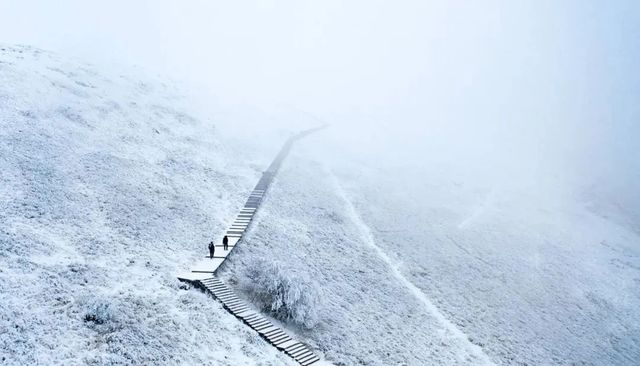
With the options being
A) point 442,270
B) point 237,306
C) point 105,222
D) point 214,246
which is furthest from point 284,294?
point 442,270

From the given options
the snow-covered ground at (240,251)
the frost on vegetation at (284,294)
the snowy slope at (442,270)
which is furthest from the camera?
the snowy slope at (442,270)

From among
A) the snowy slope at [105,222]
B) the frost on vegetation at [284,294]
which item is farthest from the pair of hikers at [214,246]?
the frost on vegetation at [284,294]

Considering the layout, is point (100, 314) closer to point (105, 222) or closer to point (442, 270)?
point (105, 222)

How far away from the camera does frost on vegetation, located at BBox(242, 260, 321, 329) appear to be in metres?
22.0

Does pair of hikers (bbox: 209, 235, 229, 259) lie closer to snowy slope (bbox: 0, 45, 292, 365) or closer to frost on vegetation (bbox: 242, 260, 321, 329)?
snowy slope (bbox: 0, 45, 292, 365)

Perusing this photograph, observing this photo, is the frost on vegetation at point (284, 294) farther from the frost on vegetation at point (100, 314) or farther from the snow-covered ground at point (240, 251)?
the frost on vegetation at point (100, 314)

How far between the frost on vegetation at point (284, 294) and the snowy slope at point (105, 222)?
2648 mm

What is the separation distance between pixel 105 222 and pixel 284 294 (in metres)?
11.9

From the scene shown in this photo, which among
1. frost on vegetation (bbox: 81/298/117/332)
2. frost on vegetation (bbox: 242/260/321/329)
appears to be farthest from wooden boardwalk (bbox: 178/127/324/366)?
frost on vegetation (bbox: 81/298/117/332)

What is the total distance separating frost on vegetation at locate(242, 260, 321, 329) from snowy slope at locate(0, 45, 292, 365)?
2.65 metres

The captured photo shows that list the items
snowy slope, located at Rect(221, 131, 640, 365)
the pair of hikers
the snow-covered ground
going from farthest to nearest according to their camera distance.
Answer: the pair of hikers, snowy slope, located at Rect(221, 131, 640, 365), the snow-covered ground

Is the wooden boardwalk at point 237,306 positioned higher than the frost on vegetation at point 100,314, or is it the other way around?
the frost on vegetation at point 100,314

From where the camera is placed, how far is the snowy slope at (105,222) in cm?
1656

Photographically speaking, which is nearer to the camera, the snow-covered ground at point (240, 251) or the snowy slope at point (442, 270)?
the snow-covered ground at point (240, 251)
